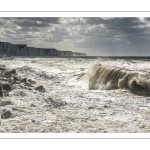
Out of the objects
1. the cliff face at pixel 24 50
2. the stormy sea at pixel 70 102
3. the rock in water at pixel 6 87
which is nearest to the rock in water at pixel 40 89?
the stormy sea at pixel 70 102

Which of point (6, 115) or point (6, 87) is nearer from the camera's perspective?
point (6, 115)

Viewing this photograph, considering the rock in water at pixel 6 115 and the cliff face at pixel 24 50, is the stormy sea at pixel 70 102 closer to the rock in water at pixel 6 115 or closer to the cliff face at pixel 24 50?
the rock in water at pixel 6 115

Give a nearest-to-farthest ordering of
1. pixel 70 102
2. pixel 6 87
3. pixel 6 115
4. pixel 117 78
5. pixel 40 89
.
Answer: pixel 6 115 → pixel 70 102 → pixel 6 87 → pixel 40 89 → pixel 117 78

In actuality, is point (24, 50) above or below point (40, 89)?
above

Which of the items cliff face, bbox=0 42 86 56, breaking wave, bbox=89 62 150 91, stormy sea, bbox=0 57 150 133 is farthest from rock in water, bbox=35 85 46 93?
breaking wave, bbox=89 62 150 91

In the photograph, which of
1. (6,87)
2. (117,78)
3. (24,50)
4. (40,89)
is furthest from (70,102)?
(117,78)

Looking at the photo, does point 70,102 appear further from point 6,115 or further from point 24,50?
point 24,50
